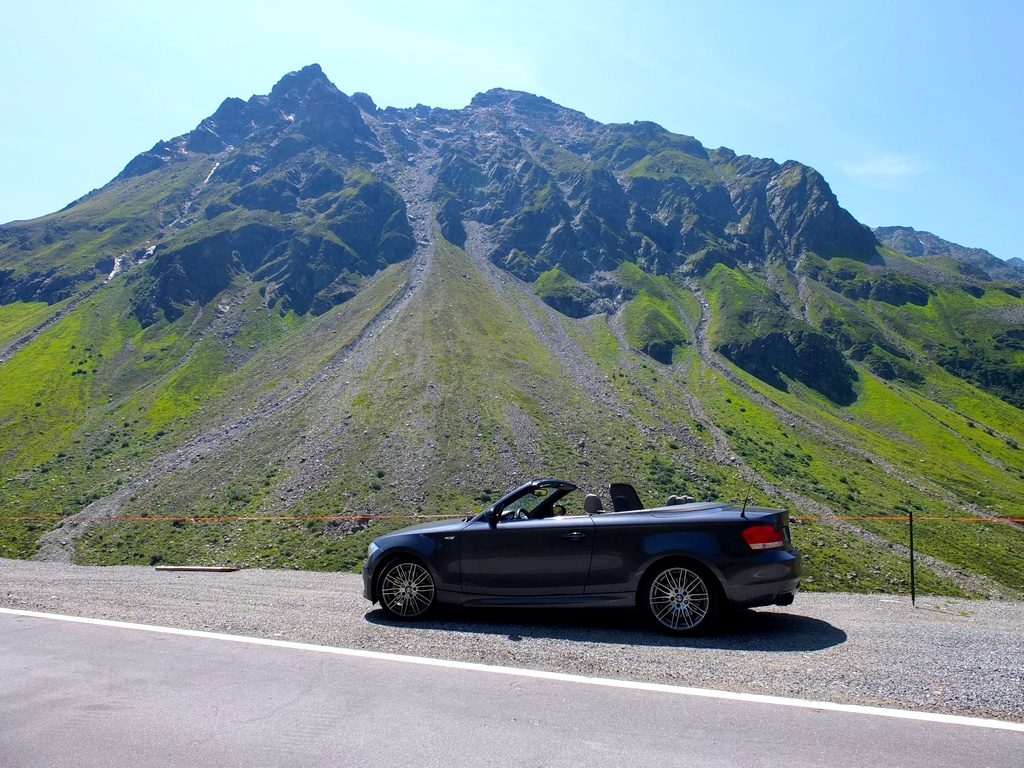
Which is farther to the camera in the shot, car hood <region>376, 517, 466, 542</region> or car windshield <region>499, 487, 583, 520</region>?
car hood <region>376, 517, 466, 542</region>

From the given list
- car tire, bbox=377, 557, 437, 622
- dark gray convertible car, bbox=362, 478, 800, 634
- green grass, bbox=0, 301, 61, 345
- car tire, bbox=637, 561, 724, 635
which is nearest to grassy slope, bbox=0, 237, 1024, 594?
green grass, bbox=0, 301, 61, 345

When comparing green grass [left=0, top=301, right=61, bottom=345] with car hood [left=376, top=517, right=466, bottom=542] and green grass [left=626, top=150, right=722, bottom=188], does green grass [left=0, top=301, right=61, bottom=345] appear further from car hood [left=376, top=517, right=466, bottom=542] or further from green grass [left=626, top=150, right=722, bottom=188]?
green grass [left=626, top=150, right=722, bottom=188]

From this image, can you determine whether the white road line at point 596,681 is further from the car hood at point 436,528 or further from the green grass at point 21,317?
the green grass at point 21,317

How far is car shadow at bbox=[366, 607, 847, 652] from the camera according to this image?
7613mm

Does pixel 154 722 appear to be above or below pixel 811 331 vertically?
below

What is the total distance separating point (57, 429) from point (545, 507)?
74908 mm

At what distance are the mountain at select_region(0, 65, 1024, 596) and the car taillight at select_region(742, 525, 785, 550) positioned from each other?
15.0 metres

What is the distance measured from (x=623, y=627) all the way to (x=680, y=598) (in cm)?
83

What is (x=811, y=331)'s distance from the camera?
110000 millimetres

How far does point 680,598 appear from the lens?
8.09 meters

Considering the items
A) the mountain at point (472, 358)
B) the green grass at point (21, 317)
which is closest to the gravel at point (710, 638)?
the mountain at point (472, 358)

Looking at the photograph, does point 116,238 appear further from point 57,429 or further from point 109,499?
point 109,499

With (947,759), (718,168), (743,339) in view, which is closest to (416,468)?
(947,759)

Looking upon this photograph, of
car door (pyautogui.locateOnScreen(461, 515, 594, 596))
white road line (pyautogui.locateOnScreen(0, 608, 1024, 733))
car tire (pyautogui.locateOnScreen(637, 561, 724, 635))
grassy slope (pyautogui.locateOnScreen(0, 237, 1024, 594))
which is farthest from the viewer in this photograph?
grassy slope (pyautogui.locateOnScreen(0, 237, 1024, 594))
